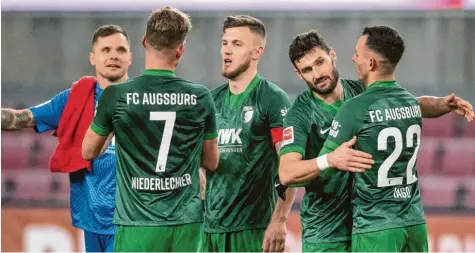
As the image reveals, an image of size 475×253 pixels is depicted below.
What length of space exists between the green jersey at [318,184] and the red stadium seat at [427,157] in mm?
5540

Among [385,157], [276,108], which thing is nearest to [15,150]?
[276,108]

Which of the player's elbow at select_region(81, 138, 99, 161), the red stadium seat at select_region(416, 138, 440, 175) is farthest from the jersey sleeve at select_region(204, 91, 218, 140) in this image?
the red stadium seat at select_region(416, 138, 440, 175)

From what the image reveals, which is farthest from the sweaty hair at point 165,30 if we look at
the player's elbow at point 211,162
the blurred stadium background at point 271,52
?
the blurred stadium background at point 271,52

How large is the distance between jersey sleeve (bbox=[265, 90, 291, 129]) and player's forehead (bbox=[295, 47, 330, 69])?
36 cm

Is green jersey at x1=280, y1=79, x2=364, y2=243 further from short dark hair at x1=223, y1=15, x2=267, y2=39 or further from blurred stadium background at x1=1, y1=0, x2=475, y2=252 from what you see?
blurred stadium background at x1=1, y1=0, x2=475, y2=252

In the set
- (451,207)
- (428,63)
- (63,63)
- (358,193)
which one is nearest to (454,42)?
(428,63)

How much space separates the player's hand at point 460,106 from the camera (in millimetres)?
4391

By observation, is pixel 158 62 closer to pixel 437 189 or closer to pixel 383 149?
pixel 383 149

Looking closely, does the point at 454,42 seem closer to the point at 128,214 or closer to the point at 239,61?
the point at 239,61

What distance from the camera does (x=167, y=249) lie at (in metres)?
4.11

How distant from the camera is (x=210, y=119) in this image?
418cm

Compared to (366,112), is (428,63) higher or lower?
higher

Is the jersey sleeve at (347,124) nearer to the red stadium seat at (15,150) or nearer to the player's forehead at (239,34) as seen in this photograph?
the player's forehead at (239,34)

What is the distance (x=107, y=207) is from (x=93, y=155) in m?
0.92
